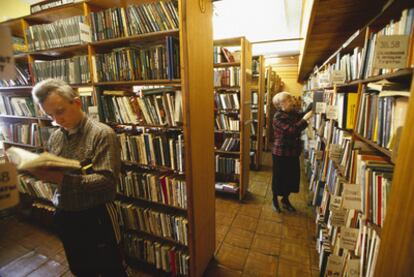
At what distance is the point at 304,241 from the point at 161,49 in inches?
90.1

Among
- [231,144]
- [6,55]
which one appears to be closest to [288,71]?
[231,144]

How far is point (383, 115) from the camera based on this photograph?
37.5 inches

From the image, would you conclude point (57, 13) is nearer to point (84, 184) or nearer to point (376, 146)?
point (84, 184)

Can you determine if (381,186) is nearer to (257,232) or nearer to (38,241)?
(257,232)

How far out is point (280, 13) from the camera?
3582 millimetres

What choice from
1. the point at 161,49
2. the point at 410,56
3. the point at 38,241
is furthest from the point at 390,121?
the point at 38,241

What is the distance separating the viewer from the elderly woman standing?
7.67 ft

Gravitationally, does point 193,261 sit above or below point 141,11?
below

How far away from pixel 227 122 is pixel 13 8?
2.78 meters

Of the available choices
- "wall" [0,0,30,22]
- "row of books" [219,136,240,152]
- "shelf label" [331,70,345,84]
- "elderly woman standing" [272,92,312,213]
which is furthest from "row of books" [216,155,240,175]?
"wall" [0,0,30,22]

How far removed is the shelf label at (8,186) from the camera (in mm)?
378

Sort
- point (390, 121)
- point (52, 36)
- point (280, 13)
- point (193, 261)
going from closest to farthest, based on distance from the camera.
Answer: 1. point (390, 121)
2. point (193, 261)
3. point (52, 36)
4. point (280, 13)

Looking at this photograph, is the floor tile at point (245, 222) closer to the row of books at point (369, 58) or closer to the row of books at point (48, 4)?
the row of books at point (369, 58)

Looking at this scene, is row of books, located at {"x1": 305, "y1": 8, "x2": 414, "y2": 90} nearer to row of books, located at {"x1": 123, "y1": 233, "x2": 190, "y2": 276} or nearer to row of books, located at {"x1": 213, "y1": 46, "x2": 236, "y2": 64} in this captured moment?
row of books, located at {"x1": 213, "y1": 46, "x2": 236, "y2": 64}
